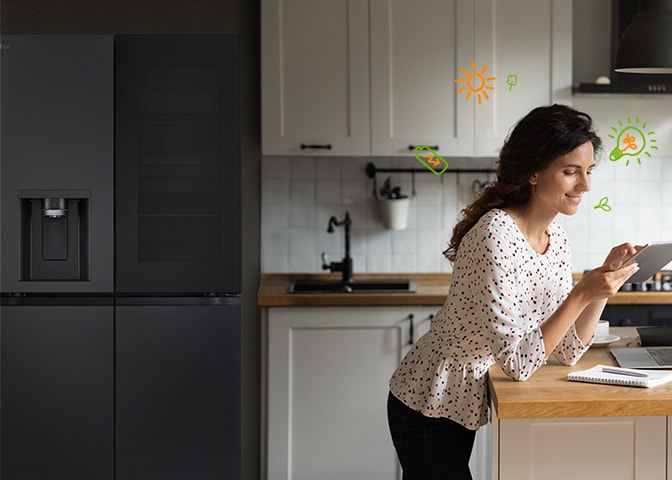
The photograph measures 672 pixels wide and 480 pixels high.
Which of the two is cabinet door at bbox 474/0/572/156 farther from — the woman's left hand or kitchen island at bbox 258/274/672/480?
the woman's left hand

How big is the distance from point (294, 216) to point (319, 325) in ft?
2.29

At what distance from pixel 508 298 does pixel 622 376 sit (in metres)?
0.34

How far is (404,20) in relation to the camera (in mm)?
3701

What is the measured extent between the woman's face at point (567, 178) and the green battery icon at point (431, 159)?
163cm

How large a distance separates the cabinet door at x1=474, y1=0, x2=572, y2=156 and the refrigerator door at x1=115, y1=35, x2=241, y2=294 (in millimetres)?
1117

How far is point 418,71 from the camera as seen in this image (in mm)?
3711

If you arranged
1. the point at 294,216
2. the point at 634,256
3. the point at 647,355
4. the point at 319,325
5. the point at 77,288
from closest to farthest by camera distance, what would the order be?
the point at 634,256 → the point at 647,355 → the point at 77,288 → the point at 319,325 → the point at 294,216

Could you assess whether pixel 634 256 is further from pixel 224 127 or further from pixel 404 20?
pixel 404 20

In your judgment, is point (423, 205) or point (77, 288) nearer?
point (77, 288)

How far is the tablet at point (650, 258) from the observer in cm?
204

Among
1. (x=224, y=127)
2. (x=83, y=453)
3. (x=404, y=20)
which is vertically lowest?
(x=83, y=453)

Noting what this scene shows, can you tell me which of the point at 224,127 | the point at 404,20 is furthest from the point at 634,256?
the point at 404,20

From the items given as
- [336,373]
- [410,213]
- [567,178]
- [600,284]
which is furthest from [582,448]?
[410,213]

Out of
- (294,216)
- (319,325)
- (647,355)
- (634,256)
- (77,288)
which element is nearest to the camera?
(634,256)
